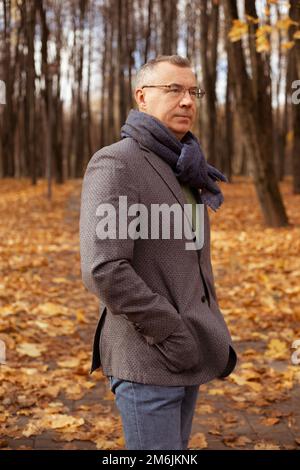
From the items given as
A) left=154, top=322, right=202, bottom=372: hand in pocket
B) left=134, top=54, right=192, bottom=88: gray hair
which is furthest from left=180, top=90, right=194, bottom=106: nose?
left=154, top=322, right=202, bottom=372: hand in pocket

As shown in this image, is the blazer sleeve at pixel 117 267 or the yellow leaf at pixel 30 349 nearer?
the blazer sleeve at pixel 117 267

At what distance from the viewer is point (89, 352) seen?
21.1ft

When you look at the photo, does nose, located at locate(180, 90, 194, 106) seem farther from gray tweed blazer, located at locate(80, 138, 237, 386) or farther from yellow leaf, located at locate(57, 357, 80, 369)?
yellow leaf, located at locate(57, 357, 80, 369)

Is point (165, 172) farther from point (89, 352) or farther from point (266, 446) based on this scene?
point (89, 352)

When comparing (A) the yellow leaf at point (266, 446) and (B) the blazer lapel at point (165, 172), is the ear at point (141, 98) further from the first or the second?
(A) the yellow leaf at point (266, 446)

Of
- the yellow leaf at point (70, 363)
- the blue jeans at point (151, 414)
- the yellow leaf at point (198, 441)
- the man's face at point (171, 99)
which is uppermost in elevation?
the man's face at point (171, 99)

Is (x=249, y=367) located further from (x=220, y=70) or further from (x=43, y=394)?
(x=220, y=70)

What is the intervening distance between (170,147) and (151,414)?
0.98 meters

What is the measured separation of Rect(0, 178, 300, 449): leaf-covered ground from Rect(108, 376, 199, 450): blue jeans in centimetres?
193

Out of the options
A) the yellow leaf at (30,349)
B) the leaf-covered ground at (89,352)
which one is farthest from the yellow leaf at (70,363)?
the yellow leaf at (30,349)

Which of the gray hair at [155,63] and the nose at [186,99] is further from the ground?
the gray hair at [155,63]

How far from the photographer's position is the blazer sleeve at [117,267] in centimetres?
242

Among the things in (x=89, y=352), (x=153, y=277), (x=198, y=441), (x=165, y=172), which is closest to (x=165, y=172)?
(x=165, y=172)

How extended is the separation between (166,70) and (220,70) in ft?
124
